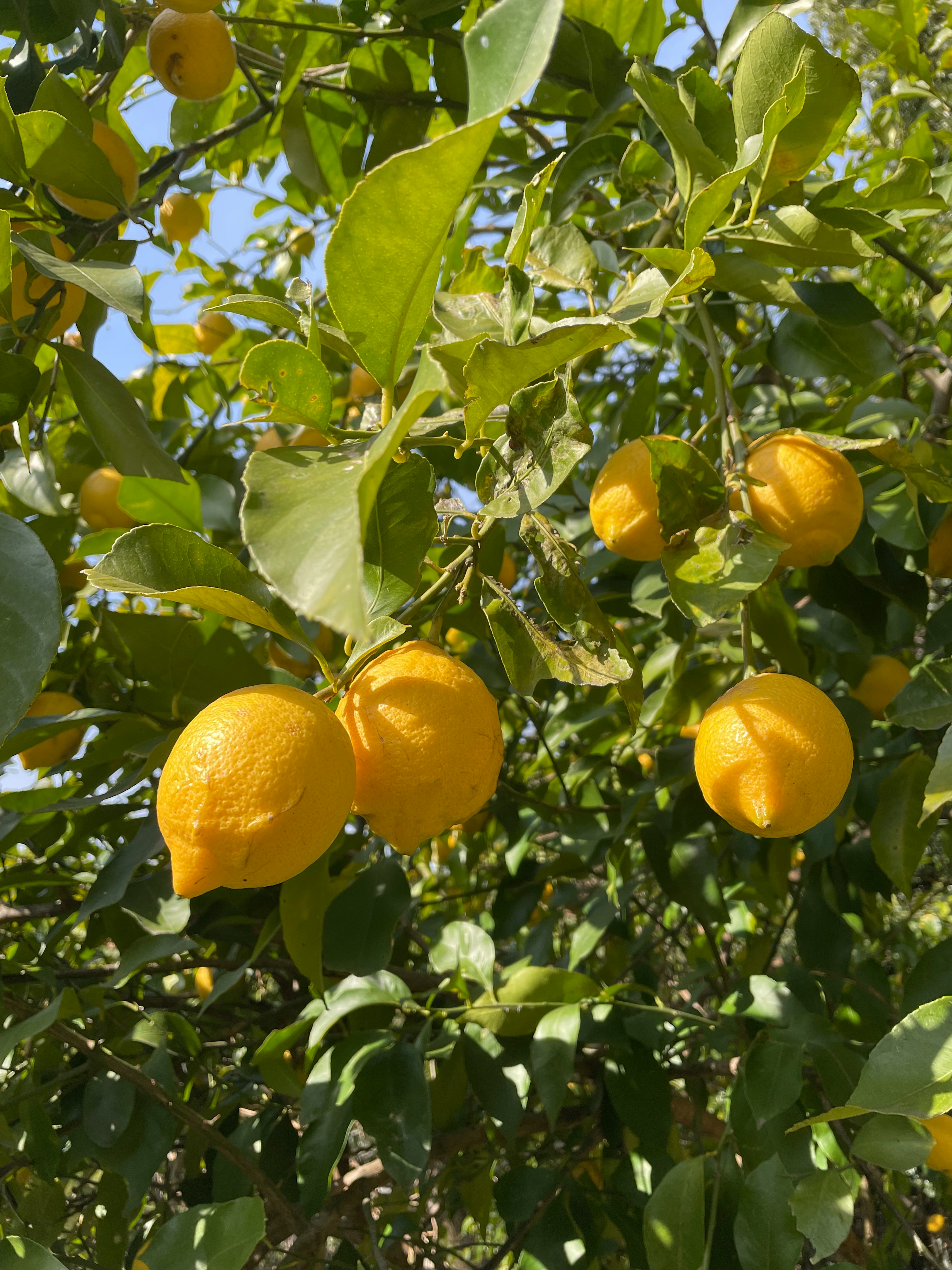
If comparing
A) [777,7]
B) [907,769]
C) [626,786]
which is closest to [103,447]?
[777,7]

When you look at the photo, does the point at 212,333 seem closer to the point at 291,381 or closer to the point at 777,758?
the point at 291,381

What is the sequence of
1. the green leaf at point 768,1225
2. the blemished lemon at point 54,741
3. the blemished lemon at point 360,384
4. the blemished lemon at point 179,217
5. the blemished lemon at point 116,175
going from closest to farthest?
the green leaf at point 768,1225 → the blemished lemon at point 116,175 → the blemished lemon at point 54,741 → the blemished lemon at point 179,217 → the blemished lemon at point 360,384

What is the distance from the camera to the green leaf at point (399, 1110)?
0.92 metres

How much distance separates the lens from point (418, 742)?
0.56 metres

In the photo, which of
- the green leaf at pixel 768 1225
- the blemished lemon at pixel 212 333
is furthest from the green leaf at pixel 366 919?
the blemished lemon at pixel 212 333

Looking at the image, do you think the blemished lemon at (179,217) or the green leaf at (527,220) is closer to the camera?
the green leaf at (527,220)

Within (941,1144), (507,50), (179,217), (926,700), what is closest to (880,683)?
(926,700)

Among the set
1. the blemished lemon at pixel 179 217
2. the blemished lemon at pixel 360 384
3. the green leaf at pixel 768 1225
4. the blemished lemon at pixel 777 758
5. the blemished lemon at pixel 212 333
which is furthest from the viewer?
the blemished lemon at pixel 212 333

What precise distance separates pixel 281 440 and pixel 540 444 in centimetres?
83

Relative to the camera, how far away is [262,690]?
55 cm

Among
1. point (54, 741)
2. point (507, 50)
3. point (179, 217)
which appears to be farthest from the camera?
point (179, 217)

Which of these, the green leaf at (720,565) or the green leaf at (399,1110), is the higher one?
the green leaf at (720,565)

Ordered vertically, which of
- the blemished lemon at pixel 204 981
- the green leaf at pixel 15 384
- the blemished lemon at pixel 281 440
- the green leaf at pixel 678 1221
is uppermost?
the green leaf at pixel 15 384

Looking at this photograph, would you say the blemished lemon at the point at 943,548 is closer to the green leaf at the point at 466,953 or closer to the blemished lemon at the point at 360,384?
the green leaf at the point at 466,953
